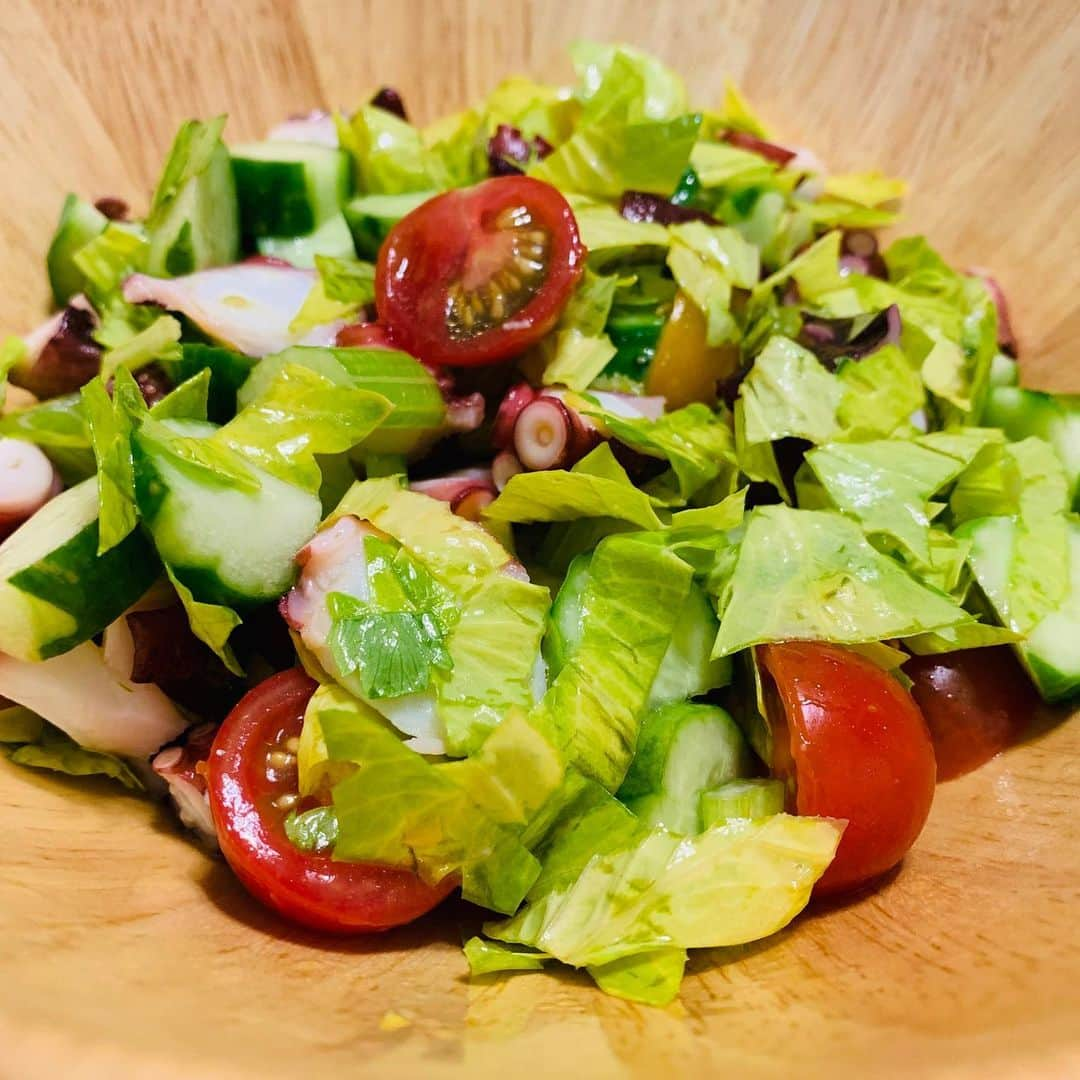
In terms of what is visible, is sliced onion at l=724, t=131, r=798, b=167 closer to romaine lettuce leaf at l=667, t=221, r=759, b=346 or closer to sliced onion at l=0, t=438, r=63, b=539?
romaine lettuce leaf at l=667, t=221, r=759, b=346

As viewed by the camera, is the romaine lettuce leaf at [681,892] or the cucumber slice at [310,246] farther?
the cucumber slice at [310,246]

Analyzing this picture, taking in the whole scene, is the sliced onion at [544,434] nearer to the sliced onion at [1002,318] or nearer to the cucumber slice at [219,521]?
the cucumber slice at [219,521]

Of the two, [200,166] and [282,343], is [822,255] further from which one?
[200,166]

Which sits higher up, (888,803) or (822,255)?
(822,255)

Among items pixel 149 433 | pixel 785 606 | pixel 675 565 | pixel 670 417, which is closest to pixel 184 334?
pixel 149 433

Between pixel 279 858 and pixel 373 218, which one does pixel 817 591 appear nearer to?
pixel 279 858

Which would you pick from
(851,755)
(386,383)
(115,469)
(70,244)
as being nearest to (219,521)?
(115,469)

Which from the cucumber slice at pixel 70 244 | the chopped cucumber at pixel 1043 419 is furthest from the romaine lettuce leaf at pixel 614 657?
the cucumber slice at pixel 70 244
